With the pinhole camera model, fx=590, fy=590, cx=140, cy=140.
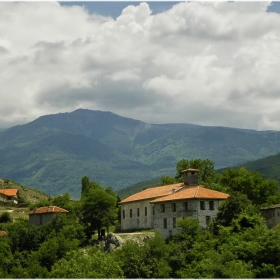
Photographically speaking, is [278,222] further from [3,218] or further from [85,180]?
[85,180]

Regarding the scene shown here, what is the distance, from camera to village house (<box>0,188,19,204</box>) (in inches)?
5339

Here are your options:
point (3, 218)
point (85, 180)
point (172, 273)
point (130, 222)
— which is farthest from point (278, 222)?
point (85, 180)

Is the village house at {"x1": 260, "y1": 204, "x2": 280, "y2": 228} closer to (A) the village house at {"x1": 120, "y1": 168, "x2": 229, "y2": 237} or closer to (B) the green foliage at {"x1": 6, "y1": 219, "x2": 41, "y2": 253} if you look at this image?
(A) the village house at {"x1": 120, "y1": 168, "x2": 229, "y2": 237}

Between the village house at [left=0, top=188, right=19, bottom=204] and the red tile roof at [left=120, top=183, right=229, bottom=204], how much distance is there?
4915cm

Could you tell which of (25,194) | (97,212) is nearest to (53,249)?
(97,212)

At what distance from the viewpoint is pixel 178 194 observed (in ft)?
273

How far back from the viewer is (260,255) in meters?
63.8

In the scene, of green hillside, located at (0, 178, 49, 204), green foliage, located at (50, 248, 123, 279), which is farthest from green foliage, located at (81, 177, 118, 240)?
green hillside, located at (0, 178, 49, 204)

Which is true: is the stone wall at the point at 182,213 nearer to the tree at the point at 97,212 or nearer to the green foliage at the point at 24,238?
the tree at the point at 97,212

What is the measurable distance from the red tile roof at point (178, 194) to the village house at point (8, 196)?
4915cm

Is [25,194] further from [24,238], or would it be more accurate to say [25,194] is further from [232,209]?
[232,209]

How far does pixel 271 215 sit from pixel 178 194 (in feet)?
43.2

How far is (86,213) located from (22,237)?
9981 mm

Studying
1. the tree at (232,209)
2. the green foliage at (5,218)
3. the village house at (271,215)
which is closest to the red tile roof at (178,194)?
the tree at (232,209)
